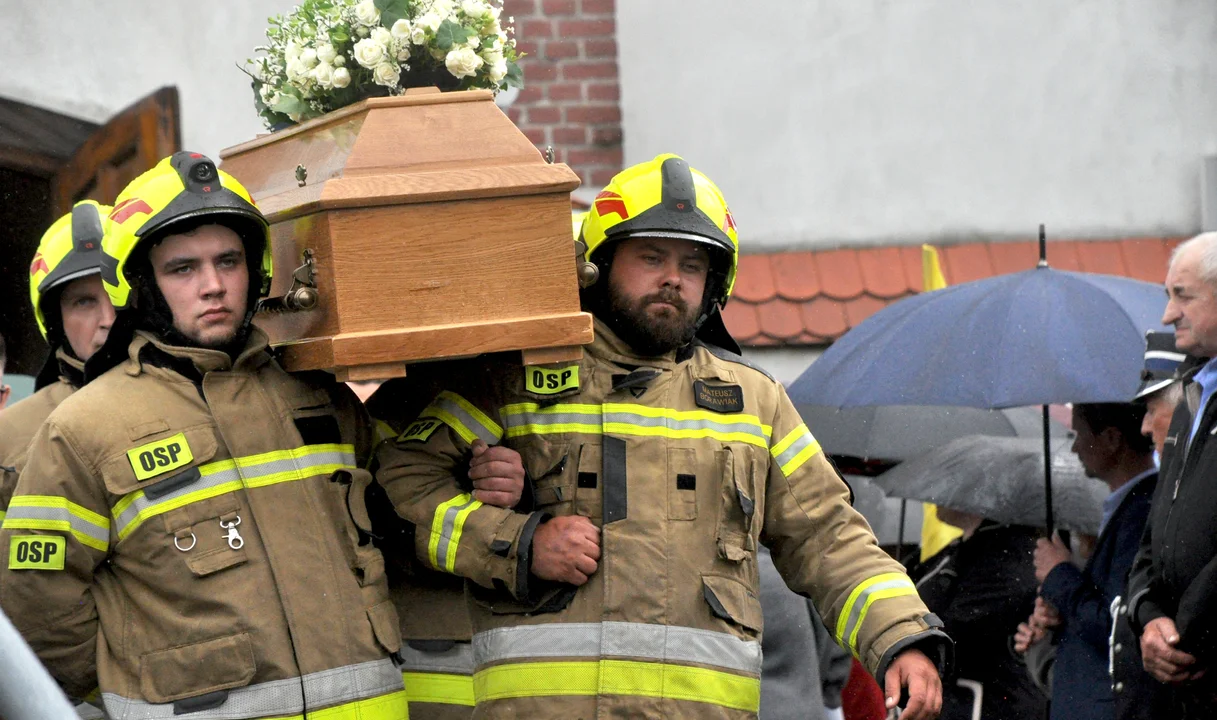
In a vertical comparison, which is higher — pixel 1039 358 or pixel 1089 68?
pixel 1089 68

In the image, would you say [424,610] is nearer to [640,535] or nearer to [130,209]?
[640,535]

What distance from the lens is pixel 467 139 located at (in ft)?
11.7

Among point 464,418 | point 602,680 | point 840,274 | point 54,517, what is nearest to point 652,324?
point 464,418

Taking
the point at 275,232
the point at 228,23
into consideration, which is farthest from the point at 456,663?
the point at 228,23

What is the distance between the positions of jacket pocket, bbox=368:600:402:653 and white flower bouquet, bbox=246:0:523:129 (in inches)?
47.2

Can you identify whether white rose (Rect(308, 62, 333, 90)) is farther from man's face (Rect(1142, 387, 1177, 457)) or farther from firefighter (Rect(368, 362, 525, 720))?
man's face (Rect(1142, 387, 1177, 457))

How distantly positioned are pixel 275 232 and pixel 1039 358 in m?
2.77

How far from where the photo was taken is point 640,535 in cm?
366

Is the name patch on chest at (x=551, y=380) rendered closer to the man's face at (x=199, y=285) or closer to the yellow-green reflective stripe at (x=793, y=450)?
the yellow-green reflective stripe at (x=793, y=450)

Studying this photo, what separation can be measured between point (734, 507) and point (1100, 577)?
1.92 meters

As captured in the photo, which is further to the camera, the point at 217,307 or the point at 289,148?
the point at 289,148

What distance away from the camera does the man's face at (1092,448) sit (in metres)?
5.42

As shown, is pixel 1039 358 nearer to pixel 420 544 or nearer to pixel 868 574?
pixel 868 574

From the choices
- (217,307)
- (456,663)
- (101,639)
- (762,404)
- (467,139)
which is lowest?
(456,663)
